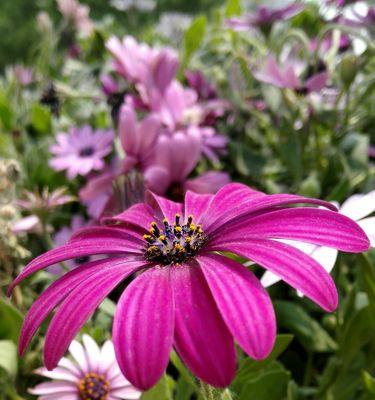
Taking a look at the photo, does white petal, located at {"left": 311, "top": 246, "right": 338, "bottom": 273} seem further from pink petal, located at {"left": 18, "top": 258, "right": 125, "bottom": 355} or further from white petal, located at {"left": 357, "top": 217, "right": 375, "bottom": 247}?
pink petal, located at {"left": 18, "top": 258, "right": 125, "bottom": 355}

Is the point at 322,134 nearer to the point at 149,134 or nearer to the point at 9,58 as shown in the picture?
the point at 149,134

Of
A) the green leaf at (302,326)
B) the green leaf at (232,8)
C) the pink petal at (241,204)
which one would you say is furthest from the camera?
the green leaf at (232,8)

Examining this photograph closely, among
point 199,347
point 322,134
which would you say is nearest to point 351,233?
point 199,347

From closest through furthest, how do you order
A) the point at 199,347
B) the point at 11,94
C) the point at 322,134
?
the point at 199,347 < the point at 322,134 < the point at 11,94

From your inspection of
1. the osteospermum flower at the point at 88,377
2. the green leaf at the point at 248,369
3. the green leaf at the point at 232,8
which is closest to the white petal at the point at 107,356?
the osteospermum flower at the point at 88,377

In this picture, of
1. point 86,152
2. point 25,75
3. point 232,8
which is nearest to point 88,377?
point 86,152

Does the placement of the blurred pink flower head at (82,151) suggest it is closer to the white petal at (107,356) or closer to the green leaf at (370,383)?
the white petal at (107,356)
